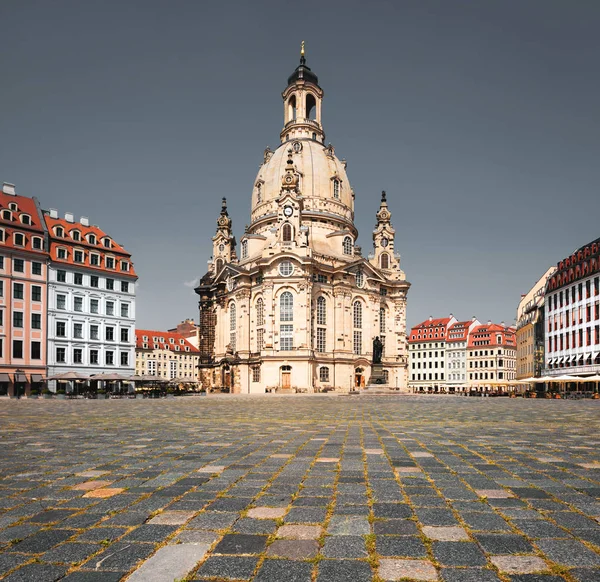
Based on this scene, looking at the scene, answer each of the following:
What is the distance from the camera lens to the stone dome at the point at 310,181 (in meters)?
92.3

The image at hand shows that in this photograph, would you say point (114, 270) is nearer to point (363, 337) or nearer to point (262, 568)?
point (363, 337)

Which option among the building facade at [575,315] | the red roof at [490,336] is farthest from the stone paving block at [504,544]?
the red roof at [490,336]

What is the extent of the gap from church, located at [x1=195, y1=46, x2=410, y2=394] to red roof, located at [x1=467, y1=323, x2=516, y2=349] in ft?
161

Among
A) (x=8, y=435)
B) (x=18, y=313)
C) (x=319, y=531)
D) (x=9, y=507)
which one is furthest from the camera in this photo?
(x=18, y=313)

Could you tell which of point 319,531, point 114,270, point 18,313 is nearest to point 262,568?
point 319,531

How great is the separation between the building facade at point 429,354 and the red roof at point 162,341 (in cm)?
5604

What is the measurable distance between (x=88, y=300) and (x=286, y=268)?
27.2m

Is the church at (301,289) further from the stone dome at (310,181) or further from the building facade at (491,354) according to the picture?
the building facade at (491,354)

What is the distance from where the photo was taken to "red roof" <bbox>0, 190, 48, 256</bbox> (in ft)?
190

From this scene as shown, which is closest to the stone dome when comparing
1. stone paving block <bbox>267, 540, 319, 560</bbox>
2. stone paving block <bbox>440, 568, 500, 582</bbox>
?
stone paving block <bbox>267, 540, 319, 560</bbox>

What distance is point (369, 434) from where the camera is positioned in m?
13.8

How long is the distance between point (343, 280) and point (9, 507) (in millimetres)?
78381

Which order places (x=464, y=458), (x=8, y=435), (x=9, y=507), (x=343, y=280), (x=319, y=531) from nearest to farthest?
(x=319, y=531)
(x=9, y=507)
(x=464, y=458)
(x=8, y=435)
(x=343, y=280)

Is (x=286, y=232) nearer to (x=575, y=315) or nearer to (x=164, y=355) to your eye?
(x=575, y=315)
